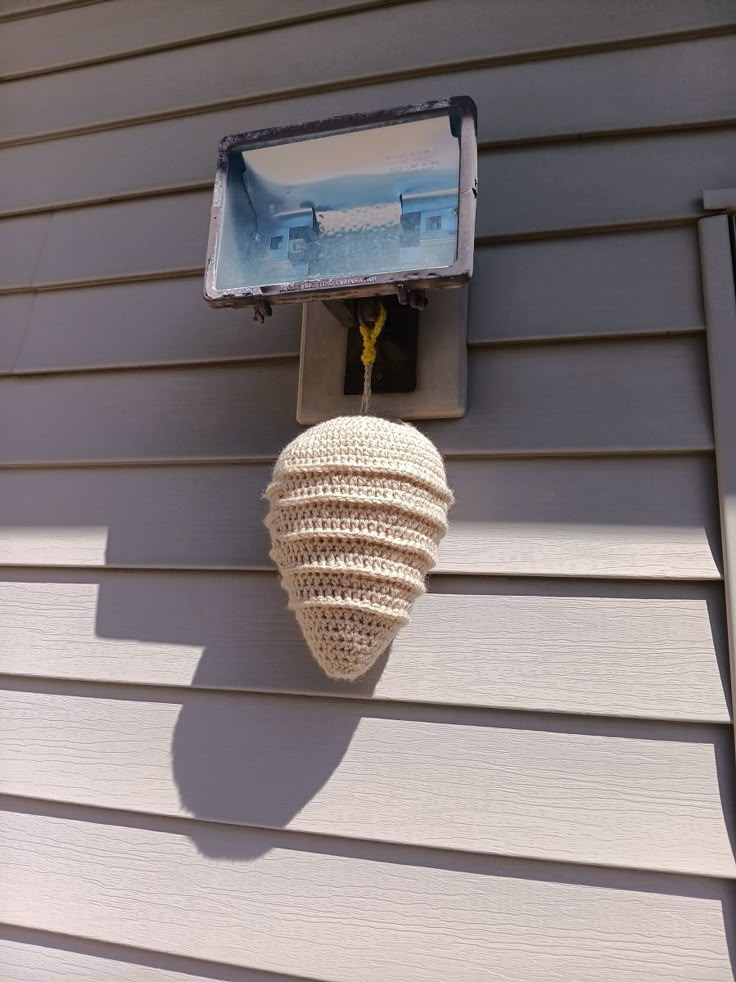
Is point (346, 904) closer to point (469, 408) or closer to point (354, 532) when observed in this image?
point (354, 532)

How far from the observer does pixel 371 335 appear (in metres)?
0.74

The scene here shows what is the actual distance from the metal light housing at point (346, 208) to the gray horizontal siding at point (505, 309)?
0.16 metres

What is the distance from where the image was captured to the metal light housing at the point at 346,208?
26.1 inches

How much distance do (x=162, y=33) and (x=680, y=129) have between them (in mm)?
803

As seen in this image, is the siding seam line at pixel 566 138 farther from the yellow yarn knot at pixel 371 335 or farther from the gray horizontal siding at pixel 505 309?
the yellow yarn knot at pixel 371 335

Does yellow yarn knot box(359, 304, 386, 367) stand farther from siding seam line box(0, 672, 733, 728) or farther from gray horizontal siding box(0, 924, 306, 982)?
gray horizontal siding box(0, 924, 306, 982)

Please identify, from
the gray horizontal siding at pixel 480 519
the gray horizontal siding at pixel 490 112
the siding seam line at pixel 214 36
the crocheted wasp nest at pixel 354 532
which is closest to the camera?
the crocheted wasp nest at pixel 354 532

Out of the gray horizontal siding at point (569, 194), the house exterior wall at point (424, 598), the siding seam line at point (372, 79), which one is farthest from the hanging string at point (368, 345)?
the siding seam line at point (372, 79)

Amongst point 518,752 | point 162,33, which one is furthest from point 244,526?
point 162,33

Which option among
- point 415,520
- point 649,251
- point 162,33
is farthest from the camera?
point 162,33

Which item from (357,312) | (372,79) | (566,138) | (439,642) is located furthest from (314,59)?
(439,642)

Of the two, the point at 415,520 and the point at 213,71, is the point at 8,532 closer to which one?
the point at 415,520

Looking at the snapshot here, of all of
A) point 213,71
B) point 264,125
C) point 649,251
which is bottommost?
point 649,251

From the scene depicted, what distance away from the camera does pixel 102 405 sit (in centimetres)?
95
